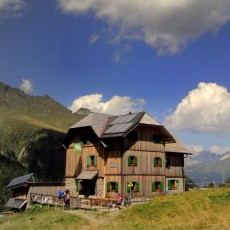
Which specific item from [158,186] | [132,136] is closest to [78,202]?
[132,136]

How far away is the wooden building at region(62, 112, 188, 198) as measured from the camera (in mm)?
43406

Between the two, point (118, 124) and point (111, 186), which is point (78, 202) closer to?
point (111, 186)

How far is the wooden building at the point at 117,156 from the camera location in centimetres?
4341

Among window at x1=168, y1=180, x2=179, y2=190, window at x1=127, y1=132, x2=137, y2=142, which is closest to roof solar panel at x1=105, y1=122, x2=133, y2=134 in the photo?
window at x1=127, y1=132, x2=137, y2=142

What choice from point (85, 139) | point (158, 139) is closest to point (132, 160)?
point (158, 139)

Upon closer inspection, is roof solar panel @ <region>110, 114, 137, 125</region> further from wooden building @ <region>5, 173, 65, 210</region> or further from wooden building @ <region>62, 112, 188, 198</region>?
wooden building @ <region>5, 173, 65, 210</region>

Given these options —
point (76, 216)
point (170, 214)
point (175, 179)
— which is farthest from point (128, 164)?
point (170, 214)

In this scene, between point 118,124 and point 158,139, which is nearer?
point 118,124

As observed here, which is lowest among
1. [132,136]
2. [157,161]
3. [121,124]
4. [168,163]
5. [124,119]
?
[157,161]

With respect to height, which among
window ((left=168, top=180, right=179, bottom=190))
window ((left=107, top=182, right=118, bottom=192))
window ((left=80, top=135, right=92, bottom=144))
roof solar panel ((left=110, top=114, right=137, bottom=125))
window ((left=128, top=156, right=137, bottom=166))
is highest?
roof solar panel ((left=110, top=114, right=137, bottom=125))

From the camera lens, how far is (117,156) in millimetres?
43469

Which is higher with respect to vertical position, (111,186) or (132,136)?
(132,136)

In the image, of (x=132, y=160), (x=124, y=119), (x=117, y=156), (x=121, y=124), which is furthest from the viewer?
(x=124, y=119)

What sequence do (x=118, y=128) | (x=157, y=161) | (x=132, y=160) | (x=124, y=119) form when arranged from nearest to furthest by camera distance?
1. (x=118, y=128)
2. (x=132, y=160)
3. (x=124, y=119)
4. (x=157, y=161)
